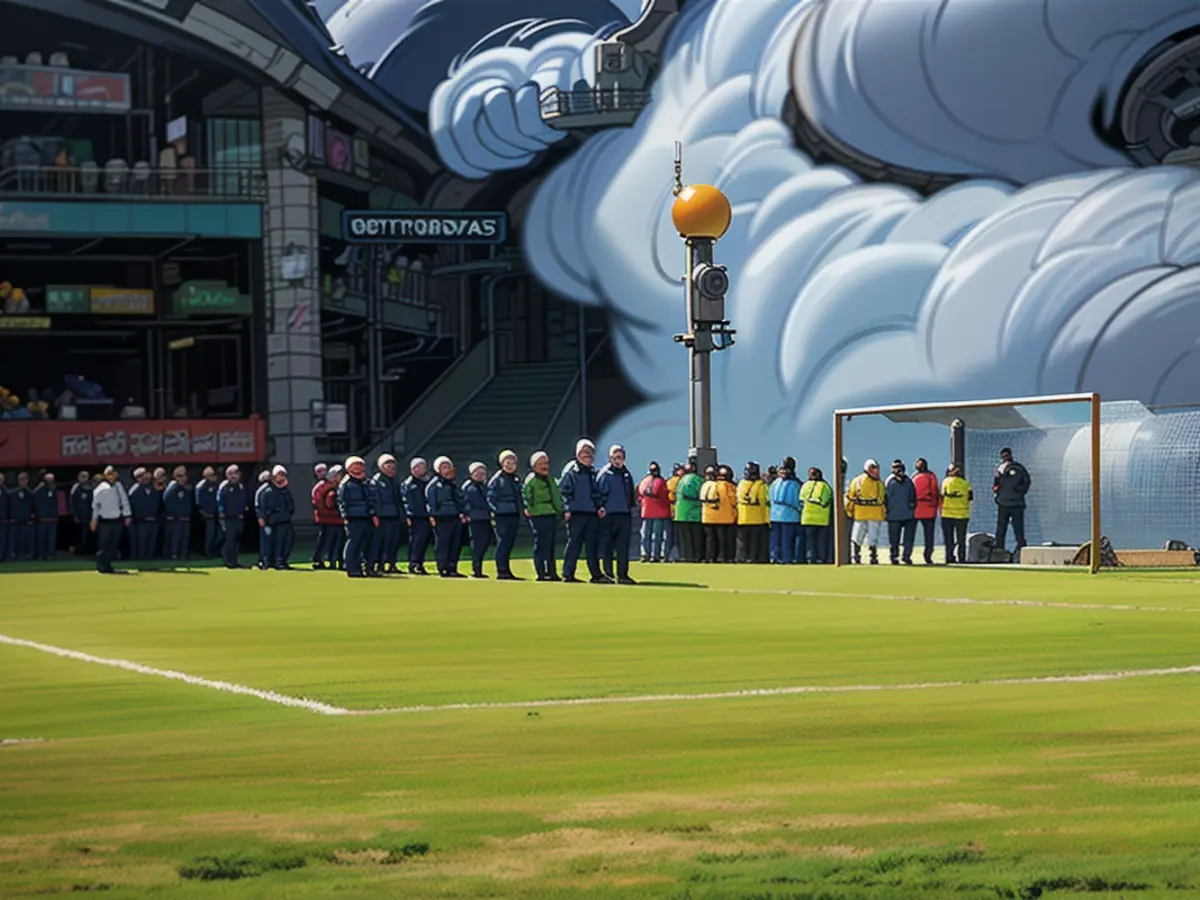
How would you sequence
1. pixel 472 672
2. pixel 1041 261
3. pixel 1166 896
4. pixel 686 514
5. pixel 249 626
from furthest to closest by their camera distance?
pixel 1041 261 < pixel 686 514 < pixel 249 626 < pixel 472 672 < pixel 1166 896

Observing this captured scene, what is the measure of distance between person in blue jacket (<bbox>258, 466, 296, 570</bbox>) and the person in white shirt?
2776mm

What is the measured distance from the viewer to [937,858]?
7102mm

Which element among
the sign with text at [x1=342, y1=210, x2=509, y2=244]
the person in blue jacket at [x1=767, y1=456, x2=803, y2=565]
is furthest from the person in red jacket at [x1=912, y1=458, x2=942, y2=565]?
the sign with text at [x1=342, y1=210, x2=509, y2=244]

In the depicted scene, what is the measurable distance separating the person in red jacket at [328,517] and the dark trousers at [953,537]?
10380mm

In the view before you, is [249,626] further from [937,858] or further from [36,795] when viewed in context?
[937,858]

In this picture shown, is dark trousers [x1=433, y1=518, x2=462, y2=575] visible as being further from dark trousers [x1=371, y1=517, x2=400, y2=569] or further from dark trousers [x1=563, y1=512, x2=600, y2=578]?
dark trousers [x1=563, y1=512, x2=600, y2=578]

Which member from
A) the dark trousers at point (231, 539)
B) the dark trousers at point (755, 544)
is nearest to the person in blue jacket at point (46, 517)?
the dark trousers at point (231, 539)

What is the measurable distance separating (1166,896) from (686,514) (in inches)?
1254

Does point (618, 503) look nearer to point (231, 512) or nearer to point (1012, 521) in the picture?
point (1012, 521)

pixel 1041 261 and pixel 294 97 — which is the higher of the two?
pixel 294 97

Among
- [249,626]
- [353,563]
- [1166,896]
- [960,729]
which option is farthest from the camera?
[353,563]

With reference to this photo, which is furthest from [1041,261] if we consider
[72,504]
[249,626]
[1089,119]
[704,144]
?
[249,626]

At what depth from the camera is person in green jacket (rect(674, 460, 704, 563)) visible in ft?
124

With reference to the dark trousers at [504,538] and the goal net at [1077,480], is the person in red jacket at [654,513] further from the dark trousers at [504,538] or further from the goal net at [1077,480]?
the dark trousers at [504,538]
